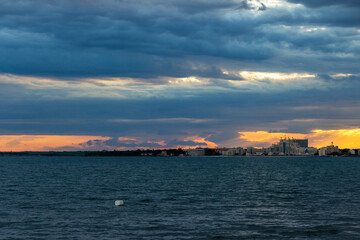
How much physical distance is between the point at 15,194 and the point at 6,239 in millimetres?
37586

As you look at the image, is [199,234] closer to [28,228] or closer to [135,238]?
[135,238]

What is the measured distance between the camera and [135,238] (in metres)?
36.9

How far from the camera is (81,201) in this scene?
61875mm

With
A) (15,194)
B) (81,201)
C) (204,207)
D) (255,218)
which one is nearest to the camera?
(255,218)

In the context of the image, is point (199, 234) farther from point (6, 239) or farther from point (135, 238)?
point (6, 239)

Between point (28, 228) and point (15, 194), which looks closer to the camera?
point (28, 228)

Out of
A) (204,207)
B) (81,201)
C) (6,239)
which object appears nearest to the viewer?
(6,239)

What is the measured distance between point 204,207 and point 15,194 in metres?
33.8

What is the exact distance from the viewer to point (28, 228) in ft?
135

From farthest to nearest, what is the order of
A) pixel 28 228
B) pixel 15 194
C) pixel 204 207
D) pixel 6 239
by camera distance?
pixel 15 194, pixel 204 207, pixel 28 228, pixel 6 239

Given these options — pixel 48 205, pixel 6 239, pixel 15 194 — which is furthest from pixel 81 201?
pixel 6 239

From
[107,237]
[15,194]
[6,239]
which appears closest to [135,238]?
[107,237]

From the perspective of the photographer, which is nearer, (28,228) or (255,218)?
(28,228)

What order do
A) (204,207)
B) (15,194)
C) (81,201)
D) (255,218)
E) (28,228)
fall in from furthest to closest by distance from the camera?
(15,194) < (81,201) < (204,207) < (255,218) < (28,228)
